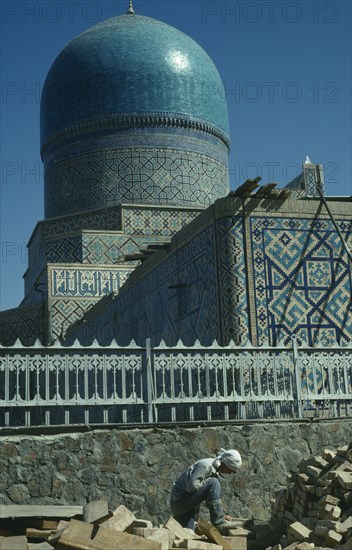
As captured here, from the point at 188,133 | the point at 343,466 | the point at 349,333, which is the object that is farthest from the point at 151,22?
the point at 343,466

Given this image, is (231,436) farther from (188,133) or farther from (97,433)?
(188,133)

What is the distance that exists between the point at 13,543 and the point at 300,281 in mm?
7376

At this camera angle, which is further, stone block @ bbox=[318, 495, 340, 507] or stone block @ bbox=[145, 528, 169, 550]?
stone block @ bbox=[318, 495, 340, 507]

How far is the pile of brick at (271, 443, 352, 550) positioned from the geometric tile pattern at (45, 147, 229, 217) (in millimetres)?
15247

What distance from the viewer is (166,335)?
558 inches

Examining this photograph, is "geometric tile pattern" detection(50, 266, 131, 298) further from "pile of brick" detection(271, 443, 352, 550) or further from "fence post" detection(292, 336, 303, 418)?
"pile of brick" detection(271, 443, 352, 550)

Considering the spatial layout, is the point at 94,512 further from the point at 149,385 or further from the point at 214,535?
the point at 149,385

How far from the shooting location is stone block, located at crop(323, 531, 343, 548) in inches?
233

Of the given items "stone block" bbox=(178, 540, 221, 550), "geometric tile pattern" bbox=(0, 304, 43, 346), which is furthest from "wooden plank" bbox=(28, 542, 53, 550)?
"geometric tile pattern" bbox=(0, 304, 43, 346)

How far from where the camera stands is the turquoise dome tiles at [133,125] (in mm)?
22234

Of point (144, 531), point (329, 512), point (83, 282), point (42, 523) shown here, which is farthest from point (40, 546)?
point (83, 282)

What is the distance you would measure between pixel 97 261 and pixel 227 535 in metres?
15.0

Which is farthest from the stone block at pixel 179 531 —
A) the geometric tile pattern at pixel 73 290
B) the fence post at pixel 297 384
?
the geometric tile pattern at pixel 73 290

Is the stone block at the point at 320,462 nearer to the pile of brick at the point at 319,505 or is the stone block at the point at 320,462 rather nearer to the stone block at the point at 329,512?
the pile of brick at the point at 319,505
